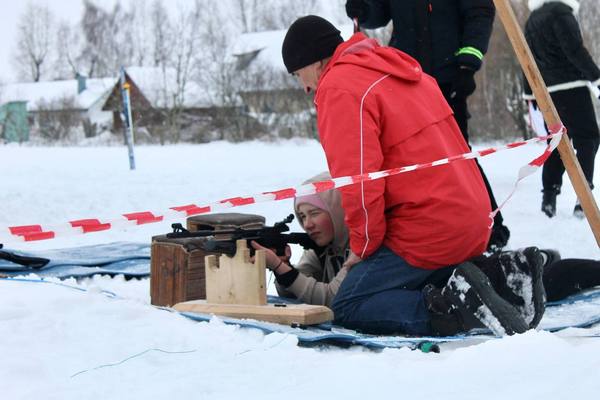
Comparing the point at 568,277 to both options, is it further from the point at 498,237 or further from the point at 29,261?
the point at 29,261

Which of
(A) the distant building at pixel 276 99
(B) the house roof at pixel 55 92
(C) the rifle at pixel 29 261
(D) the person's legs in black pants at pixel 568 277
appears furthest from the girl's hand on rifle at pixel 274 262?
(B) the house roof at pixel 55 92

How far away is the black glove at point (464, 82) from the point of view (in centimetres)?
487

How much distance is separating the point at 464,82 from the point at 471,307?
2110mm

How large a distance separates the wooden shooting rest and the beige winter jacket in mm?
252

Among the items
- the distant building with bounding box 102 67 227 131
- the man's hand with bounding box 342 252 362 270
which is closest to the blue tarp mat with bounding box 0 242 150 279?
the man's hand with bounding box 342 252 362 270

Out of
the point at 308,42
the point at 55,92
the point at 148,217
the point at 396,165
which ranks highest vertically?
the point at 55,92

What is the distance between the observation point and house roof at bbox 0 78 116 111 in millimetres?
51422

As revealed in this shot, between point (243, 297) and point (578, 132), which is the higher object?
point (578, 132)

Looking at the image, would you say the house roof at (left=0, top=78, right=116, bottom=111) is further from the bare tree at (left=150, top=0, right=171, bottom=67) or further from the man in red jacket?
the man in red jacket

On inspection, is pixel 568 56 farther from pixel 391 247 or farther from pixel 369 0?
pixel 391 247

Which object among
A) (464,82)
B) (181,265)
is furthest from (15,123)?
(181,265)

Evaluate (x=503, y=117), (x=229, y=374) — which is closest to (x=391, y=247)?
(x=229, y=374)

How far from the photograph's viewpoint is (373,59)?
341cm

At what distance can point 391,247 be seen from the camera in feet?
11.0
